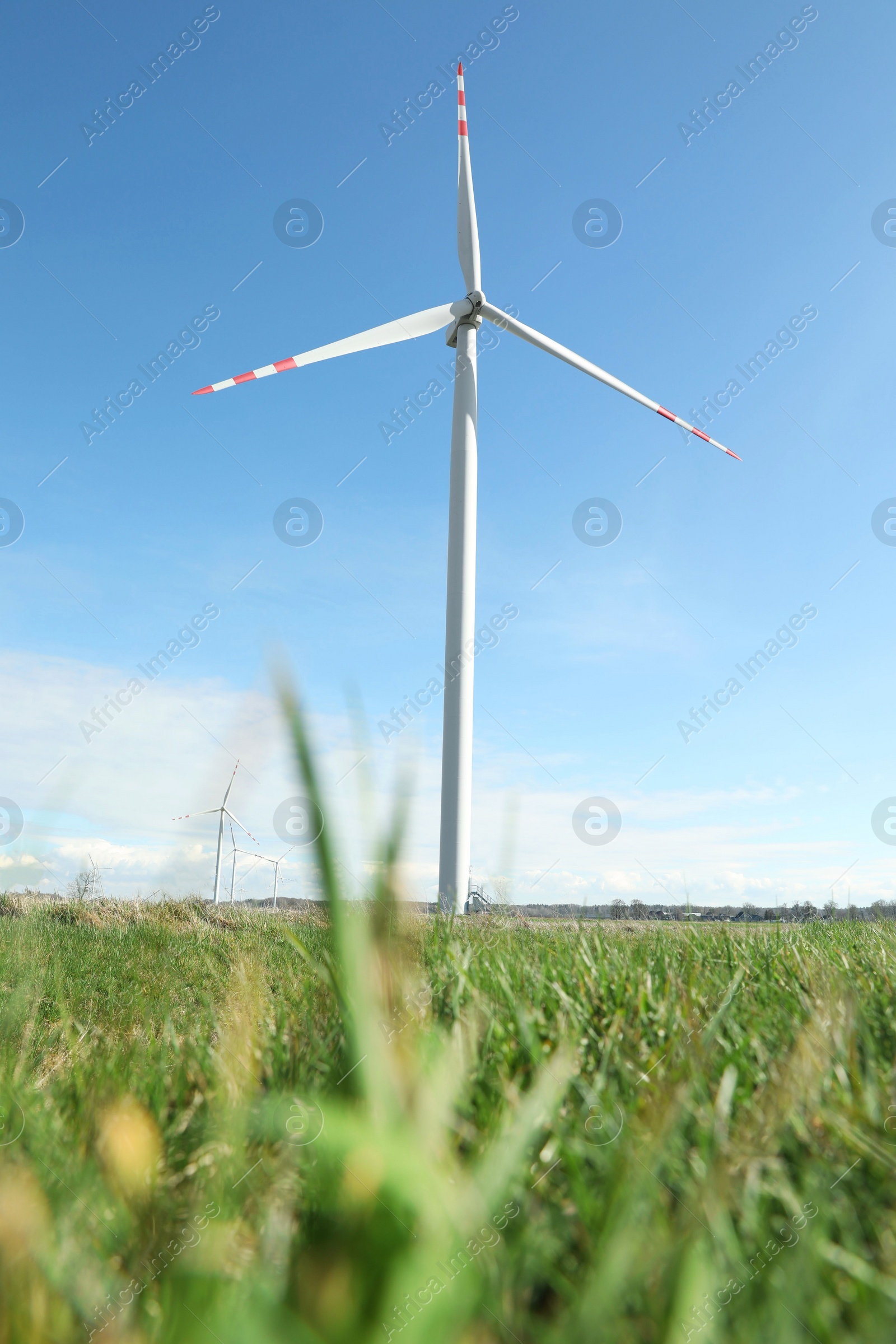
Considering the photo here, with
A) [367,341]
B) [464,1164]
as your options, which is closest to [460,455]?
[367,341]

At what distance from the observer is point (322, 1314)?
1.29 metres

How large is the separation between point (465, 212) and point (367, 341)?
16.6 feet

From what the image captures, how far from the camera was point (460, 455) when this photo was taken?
1883 cm

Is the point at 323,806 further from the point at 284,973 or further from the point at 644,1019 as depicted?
the point at 284,973

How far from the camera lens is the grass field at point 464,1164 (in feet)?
4.35

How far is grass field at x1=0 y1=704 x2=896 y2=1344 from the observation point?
133 centimetres

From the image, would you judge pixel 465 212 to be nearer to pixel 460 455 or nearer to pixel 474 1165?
pixel 460 455

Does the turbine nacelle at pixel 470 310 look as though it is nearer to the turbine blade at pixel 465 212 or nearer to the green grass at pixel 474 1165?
the turbine blade at pixel 465 212

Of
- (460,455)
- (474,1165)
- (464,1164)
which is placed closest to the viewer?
(474,1165)

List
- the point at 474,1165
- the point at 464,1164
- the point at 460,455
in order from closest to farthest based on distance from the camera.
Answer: the point at 474,1165
the point at 464,1164
the point at 460,455

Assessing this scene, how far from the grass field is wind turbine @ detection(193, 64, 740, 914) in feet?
39.2

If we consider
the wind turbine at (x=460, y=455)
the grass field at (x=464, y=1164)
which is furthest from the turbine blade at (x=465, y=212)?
the grass field at (x=464, y=1164)

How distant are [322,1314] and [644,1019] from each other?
195cm

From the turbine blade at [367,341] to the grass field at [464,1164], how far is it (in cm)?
1789
